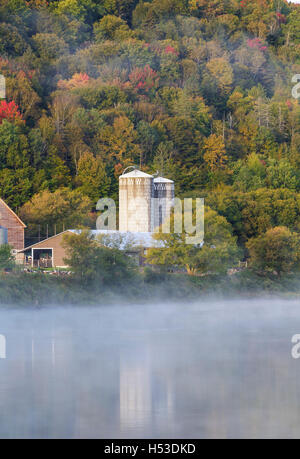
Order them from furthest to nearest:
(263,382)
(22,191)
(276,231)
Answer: (22,191)
(276,231)
(263,382)

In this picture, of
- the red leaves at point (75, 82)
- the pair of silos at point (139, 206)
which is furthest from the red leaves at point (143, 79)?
the pair of silos at point (139, 206)

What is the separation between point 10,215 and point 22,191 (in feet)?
29.3

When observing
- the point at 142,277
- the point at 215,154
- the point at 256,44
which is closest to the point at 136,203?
the point at 142,277

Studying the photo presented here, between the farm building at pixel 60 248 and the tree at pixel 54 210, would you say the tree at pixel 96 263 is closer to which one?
the farm building at pixel 60 248

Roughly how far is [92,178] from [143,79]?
1214 inches

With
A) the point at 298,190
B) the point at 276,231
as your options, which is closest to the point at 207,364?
the point at 276,231

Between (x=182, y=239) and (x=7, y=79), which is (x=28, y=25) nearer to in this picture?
(x=7, y=79)

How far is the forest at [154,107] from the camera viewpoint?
7025cm

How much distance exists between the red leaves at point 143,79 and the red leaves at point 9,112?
2433cm

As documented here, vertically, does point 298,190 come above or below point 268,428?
above

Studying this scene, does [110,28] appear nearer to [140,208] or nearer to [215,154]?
[215,154]

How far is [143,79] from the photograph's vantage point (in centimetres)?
10406

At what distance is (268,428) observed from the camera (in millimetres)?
20812
